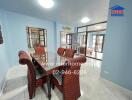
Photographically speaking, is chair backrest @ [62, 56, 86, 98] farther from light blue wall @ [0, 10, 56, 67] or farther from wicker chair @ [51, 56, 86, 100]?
light blue wall @ [0, 10, 56, 67]

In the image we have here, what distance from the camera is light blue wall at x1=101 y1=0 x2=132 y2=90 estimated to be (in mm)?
1687

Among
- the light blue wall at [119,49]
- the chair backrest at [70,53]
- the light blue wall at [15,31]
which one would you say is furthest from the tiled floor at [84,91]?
the light blue wall at [15,31]

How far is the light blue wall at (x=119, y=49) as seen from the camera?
5.53ft

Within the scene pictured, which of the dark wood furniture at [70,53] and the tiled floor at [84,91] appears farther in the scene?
the dark wood furniture at [70,53]

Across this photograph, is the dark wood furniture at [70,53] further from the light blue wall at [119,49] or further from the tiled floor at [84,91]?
the light blue wall at [119,49]

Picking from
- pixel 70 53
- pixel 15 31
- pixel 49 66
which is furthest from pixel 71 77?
pixel 15 31

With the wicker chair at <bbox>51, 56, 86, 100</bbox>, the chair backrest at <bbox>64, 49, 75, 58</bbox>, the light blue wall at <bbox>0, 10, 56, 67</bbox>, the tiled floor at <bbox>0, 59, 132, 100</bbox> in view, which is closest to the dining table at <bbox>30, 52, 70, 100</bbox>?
the wicker chair at <bbox>51, 56, 86, 100</bbox>

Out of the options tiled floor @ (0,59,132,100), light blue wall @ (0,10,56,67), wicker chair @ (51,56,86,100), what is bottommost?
tiled floor @ (0,59,132,100)

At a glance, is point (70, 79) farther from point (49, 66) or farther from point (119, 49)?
point (119, 49)

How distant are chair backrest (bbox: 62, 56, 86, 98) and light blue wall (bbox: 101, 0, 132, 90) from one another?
118cm

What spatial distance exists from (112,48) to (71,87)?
5.05 ft

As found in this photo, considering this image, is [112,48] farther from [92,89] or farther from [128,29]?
[92,89]

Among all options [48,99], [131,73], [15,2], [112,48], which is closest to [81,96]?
[48,99]

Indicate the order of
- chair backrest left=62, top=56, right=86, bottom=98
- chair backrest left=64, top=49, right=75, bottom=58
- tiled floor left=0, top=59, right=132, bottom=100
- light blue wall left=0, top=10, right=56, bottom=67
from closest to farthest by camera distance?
chair backrest left=62, top=56, right=86, bottom=98 < tiled floor left=0, top=59, right=132, bottom=100 < chair backrest left=64, top=49, right=75, bottom=58 < light blue wall left=0, top=10, right=56, bottom=67
